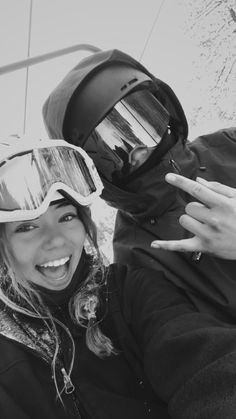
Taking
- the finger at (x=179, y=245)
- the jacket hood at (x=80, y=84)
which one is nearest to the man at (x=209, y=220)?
the finger at (x=179, y=245)

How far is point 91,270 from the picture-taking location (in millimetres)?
1369

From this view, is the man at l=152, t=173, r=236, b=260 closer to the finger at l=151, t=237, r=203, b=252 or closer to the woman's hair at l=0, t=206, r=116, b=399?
the finger at l=151, t=237, r=203, b=252

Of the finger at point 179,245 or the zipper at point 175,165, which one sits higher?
the zipper at point 175,165

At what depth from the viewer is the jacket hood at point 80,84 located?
5.25 feet

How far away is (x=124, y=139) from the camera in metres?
1.61

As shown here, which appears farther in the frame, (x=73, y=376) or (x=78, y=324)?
(x=78, y=324)

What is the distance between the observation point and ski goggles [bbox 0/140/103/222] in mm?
1216

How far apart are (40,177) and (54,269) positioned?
373mm

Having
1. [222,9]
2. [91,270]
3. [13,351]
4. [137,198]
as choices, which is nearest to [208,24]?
[222,9]

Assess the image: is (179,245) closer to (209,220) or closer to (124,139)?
(209,220)

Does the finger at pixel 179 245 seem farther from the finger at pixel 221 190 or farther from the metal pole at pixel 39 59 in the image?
the metal pole at pixel 39 59

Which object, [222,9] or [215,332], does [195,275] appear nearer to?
[215,332]

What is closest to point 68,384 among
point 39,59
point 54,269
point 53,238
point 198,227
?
point 54,269

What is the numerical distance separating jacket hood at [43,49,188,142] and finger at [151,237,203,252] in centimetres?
74
